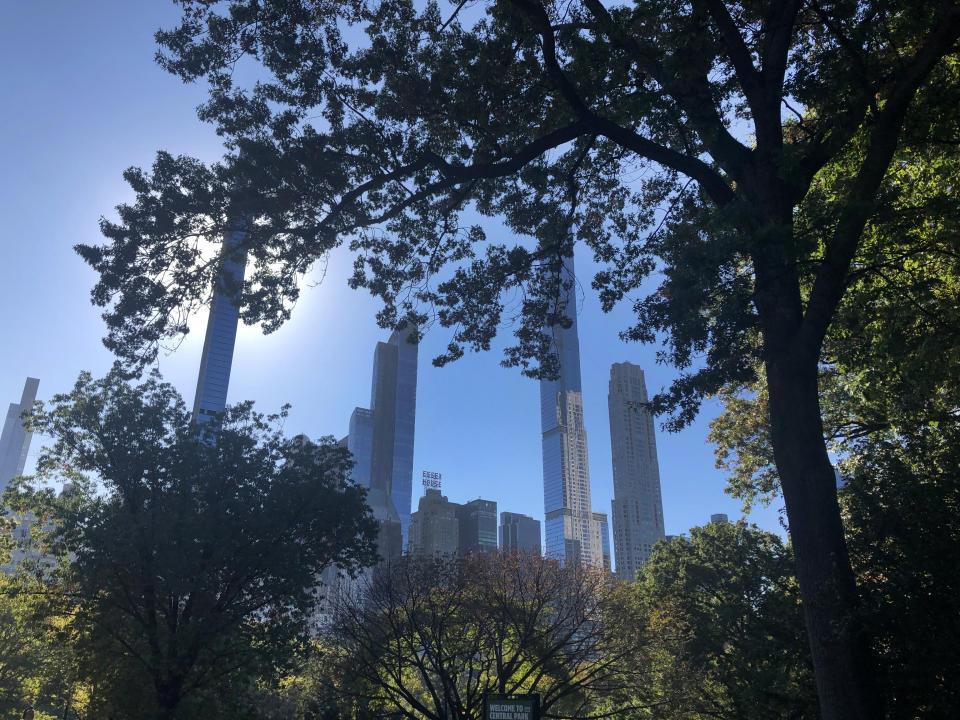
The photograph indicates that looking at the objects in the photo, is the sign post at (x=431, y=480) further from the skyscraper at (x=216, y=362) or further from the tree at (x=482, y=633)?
the tree at (x=482, y=633)

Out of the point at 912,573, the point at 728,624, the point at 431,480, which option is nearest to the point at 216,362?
the point at 431,480

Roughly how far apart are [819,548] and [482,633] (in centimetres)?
1644

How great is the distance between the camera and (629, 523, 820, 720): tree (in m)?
12.9

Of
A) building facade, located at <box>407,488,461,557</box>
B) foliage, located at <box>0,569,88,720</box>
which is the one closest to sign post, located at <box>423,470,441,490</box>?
building facade, located at <box>407,488,461,557</box>

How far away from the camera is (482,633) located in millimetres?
22203

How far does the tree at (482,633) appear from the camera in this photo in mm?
22031

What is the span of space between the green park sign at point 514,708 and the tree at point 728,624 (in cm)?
458

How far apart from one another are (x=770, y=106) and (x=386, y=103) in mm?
6753

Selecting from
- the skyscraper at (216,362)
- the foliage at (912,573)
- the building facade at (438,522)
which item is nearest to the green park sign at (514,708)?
the foliage at (912,573)

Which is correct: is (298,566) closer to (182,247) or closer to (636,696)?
(182,247)

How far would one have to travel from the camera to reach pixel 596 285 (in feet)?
43.2

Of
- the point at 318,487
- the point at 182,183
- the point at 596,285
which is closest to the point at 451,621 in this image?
the point at 318,487

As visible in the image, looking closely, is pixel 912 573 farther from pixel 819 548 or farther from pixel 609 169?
pixel 609 169

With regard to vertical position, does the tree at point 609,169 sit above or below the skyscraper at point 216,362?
below
